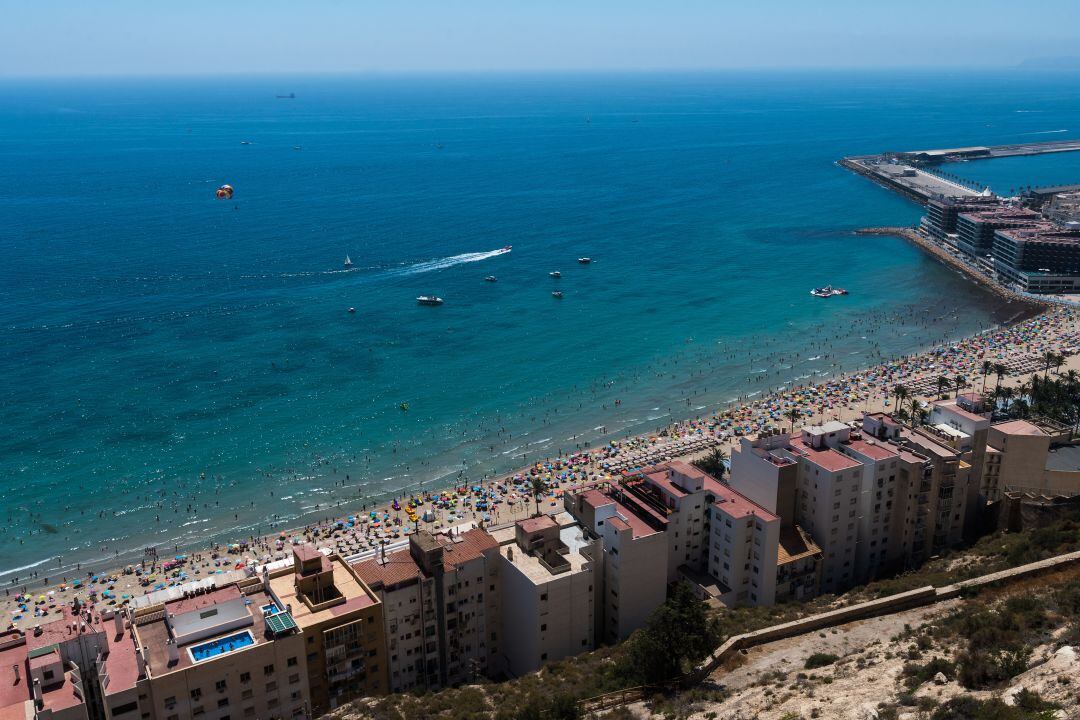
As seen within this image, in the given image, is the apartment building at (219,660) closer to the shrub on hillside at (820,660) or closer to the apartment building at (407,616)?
the apartment building at (407,616)

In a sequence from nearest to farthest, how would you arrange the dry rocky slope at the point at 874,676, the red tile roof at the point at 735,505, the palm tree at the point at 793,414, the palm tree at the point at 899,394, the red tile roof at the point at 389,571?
1. the dry rocky slope at the point at 874,676
2. the red tile roof at the point at 389,571
3. the red tile roof at the point at 735,505
4. the palm tree at the point at 793,414
5. the palm tree at the point at 899,394

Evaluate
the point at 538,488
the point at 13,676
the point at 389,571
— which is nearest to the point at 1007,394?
the point at 538,488

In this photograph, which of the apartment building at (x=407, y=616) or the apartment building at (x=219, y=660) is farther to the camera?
the apartment building at (x=407, y=616)

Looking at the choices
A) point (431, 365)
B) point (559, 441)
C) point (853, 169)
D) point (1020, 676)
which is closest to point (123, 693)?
point (1020, 676)

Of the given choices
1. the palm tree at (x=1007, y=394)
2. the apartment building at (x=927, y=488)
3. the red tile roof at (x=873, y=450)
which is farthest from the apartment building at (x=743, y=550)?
the palm tree at (x=1007, y=394)

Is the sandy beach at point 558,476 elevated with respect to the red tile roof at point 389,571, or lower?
lower

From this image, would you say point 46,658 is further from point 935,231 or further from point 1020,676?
point 935,231
